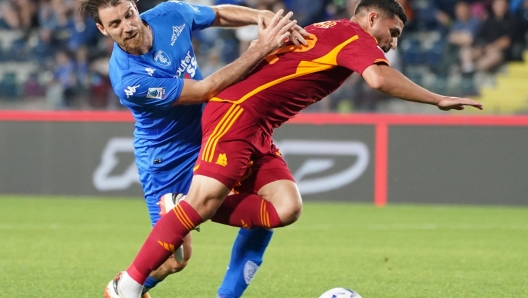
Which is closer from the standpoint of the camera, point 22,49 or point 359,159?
point 359,159

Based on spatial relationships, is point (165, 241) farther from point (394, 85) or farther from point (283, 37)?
point (394, 85)

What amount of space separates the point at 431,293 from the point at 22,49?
10209 mm

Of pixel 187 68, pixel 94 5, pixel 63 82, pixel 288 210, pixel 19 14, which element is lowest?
pixel 63 82

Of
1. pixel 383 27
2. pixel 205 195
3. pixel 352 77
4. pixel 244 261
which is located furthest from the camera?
pixel 352 77

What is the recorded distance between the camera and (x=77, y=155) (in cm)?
1243

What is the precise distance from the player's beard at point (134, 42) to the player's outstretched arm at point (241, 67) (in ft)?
1.20

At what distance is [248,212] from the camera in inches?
199

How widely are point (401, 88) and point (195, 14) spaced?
1.66 m

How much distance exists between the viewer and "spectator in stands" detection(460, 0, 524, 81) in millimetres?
13078

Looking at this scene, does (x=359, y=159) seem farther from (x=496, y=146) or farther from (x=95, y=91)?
(x=95, y=91)

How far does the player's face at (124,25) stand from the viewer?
197 inches

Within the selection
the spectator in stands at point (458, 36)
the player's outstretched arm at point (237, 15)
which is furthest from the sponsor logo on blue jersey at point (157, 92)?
the spectator in stands at point (458, 36)

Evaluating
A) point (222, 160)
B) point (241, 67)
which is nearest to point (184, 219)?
point (222, 160)

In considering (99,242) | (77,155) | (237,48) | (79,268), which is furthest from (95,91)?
(79,268)
